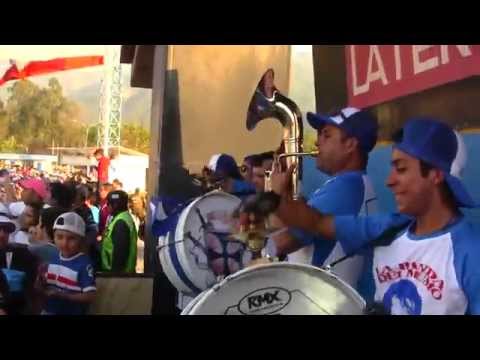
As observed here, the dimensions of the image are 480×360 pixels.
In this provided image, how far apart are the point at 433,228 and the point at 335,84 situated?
9.63ft

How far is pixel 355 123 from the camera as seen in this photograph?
282cm

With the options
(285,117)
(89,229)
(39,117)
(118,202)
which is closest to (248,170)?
(285,117)

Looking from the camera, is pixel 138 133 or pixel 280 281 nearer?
A: pixel 280 281

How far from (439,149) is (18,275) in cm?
273

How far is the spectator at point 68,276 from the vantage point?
4039 mm

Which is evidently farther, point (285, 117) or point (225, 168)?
point (225, 168)

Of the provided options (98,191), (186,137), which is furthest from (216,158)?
(98,191)

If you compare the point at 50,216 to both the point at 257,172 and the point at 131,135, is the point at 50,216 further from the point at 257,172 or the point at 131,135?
the point at 131,135

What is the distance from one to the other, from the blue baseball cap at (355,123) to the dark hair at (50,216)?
2464 millimetres

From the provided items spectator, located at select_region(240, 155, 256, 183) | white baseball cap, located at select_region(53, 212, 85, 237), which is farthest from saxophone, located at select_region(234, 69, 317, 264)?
white baseball cap, located at select_region(53, 212, 85, 237)

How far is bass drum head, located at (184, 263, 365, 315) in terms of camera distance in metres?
1.76

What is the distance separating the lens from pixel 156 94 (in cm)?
Result: 729
